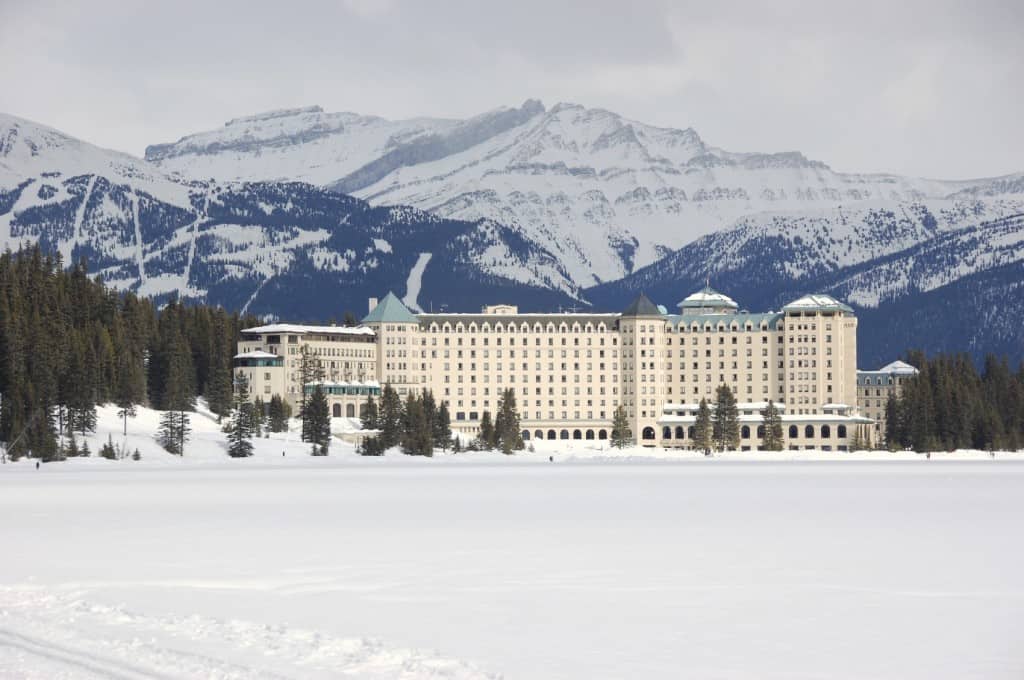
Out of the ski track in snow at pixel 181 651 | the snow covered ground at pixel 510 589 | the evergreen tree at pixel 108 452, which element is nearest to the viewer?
the ski track in snow at pixel 181 651

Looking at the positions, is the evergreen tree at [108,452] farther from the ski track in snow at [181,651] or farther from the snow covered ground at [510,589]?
the ski track in snow at [181,651]

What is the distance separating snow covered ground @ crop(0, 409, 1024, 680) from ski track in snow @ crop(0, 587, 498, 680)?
94 millimetres

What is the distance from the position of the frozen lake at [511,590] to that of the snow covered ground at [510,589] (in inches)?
5.1

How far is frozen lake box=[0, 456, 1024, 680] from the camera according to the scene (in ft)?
122

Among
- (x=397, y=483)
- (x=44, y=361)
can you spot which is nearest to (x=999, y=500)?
(x=397, y=483)

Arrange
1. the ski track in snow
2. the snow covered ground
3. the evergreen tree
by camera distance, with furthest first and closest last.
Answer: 1. the evergreen tree
2. the snow covered ground
3. the ski track in snow

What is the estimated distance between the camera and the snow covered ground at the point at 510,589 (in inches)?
1469

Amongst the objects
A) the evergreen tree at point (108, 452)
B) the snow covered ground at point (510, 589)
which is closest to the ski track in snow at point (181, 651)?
the snow covered ground at point (510, 589)

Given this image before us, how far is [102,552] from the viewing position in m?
59.8

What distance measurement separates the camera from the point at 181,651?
1497 inches

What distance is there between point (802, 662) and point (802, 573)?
16.2m

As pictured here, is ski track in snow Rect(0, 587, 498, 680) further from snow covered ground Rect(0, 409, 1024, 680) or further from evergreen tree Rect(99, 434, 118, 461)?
evergreen tree Rect(99, 434, 118, 461)

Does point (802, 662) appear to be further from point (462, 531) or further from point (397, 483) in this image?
point (397, 483)

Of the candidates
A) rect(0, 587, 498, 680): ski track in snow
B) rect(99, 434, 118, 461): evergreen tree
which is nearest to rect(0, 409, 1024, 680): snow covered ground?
rect(0, 587, 498, 680): ski track in snow
